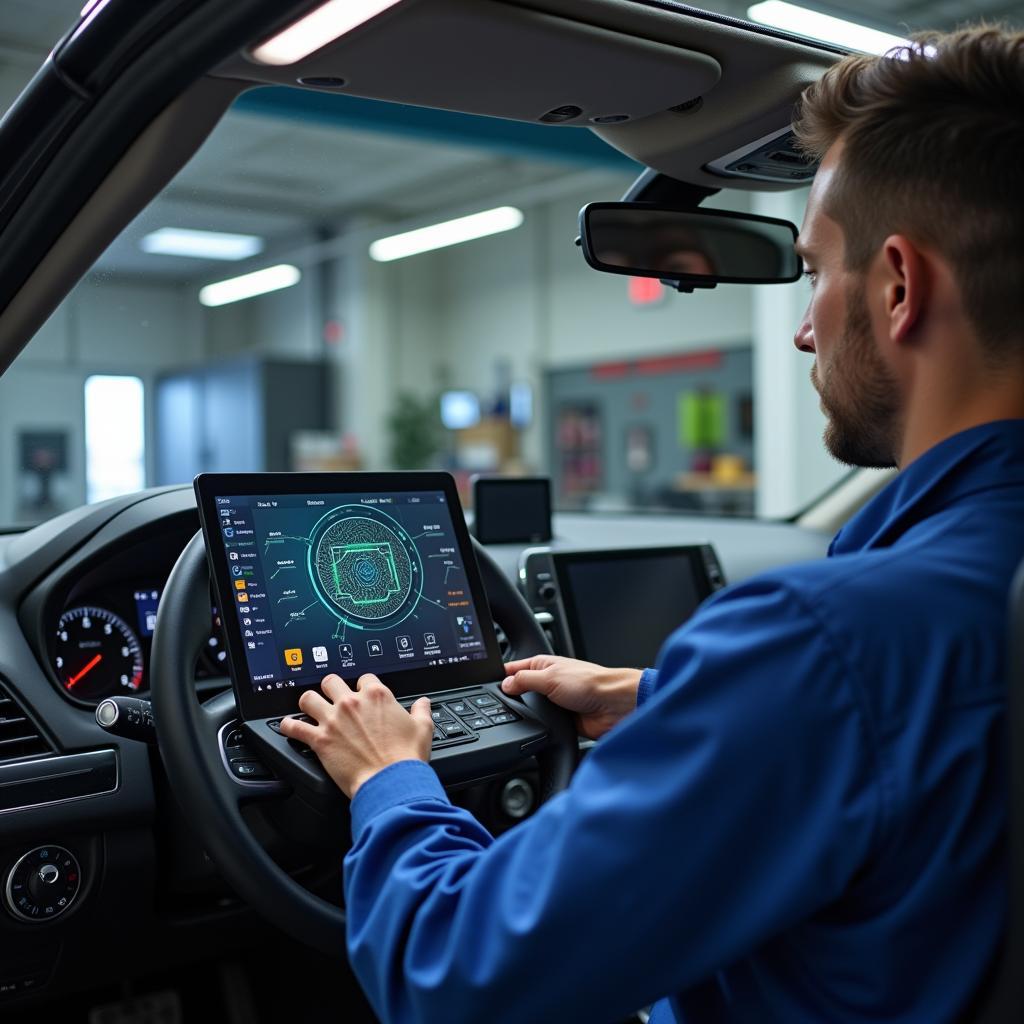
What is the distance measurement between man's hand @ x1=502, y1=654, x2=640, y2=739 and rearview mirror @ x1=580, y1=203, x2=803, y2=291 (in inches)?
25.0

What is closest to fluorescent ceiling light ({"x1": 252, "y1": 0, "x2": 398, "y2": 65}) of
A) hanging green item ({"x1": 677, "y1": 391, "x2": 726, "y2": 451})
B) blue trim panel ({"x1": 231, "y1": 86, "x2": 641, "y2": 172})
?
blue trim panel ({"x1": 231, "y1": 86, "x2": 641, "y2": 172})

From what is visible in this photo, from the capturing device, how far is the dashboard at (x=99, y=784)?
142 cm

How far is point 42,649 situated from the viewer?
5.02ft

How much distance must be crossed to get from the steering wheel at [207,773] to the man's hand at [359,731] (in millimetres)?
43

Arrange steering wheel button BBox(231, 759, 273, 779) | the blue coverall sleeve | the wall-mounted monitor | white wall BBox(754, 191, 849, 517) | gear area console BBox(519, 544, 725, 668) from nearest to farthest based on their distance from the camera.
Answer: the blue coverall sleeve, steering wheel button BBox(231, 759, 273, 779), gear area console BBox(519, 544, 725, 668), white wall BBox(754, 191, 849, 517), the wall-mounted monitor

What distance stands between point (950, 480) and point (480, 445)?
36.1 ft

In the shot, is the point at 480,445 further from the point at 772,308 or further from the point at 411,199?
the point at 772,308

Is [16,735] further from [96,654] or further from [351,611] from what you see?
[351,611]

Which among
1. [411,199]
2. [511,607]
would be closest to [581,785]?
[511,607]

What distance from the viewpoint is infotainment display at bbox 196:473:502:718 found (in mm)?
1221

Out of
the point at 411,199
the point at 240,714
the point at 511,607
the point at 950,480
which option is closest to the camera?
the point at 950,480

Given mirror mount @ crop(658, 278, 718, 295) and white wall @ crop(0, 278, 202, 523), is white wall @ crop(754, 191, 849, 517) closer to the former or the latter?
mirror mount @ crop(658, 278, 718, 295)

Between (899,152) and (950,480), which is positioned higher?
(899,152)

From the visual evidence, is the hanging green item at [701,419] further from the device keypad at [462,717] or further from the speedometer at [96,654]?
the device keypad at [462,717]
